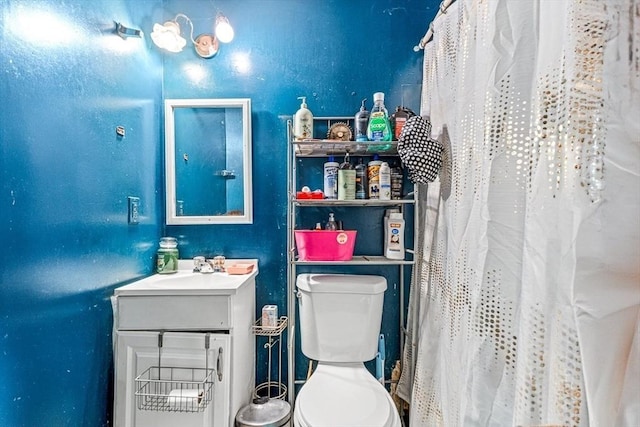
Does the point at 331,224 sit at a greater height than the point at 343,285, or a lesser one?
greater

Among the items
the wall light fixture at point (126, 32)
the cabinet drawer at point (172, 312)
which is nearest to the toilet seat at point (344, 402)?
the cabinet drawer at point (172, 312)

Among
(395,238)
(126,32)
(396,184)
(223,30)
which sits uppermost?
(223,30)

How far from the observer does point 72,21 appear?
1005 mm

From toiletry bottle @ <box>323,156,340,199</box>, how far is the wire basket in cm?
87

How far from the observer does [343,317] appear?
1372 millimetres

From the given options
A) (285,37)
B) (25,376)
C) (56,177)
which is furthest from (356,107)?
(25,376)

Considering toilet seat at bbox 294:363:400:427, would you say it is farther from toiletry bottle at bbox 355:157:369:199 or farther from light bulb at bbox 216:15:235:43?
light bulb at bbox 216:15:235:43

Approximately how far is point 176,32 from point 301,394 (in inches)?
65.6

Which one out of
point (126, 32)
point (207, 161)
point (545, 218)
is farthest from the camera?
point (207, 161)

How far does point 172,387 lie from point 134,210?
740 mm

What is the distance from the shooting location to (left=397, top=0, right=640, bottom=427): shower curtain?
1.66 ft

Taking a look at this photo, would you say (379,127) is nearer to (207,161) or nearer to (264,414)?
(207,161)

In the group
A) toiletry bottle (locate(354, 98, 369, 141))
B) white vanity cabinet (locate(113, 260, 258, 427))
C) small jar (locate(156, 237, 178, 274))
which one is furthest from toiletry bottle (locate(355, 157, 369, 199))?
small jar (locate(156, 237, 178, 274))

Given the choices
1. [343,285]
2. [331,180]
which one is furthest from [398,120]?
[343,285]
